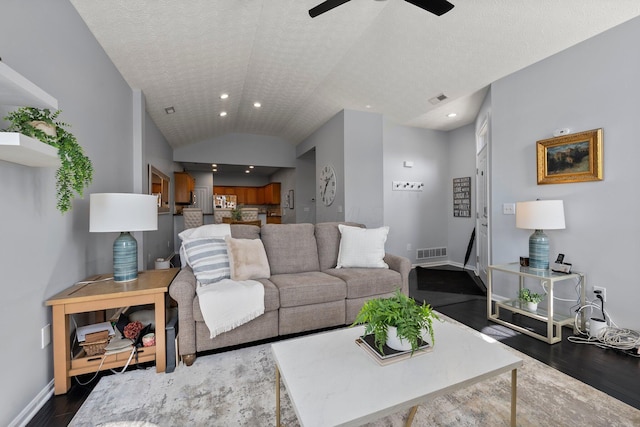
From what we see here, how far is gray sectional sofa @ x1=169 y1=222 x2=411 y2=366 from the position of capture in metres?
2.01

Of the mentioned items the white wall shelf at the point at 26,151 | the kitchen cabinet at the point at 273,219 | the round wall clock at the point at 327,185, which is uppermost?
the round wall clock at the point at 327,185

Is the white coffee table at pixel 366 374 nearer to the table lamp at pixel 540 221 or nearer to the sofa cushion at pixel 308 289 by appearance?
the sofa cushion at pixel 308 289

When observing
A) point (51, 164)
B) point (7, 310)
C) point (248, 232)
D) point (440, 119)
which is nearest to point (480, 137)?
point (440, 119)

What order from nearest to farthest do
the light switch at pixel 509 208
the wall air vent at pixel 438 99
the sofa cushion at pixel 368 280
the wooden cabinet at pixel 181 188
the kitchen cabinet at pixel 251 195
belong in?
the sofa cushion at pixel 368 280, the light switch at pixel 509 208, the wall air vent at pixel 438 99, the wooden cabinet at pixel 181 188, the kitchen cabinet at pixel 251 195

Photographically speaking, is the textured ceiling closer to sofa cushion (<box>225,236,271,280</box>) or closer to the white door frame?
the white door frame

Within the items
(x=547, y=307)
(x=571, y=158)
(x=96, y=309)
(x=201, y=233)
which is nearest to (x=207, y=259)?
(x=201, y=233)

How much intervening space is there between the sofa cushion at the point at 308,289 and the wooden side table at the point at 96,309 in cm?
88

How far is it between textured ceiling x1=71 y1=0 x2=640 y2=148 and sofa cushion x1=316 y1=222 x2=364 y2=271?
1.96 m

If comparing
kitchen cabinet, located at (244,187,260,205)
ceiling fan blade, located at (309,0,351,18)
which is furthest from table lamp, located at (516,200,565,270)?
kitchen cabinet, located at (244,187,260,205)

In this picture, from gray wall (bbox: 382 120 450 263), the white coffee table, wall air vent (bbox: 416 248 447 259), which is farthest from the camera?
wall air vent (bbox: 416 248 447 259)

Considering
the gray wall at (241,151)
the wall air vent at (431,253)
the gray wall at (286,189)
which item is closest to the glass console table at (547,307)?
the wall air vent at (431,253)

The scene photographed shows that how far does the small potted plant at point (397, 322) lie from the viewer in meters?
1.27

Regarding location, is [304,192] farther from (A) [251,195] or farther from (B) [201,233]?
(B) [201,233]

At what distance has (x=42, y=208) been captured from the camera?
1596mm
